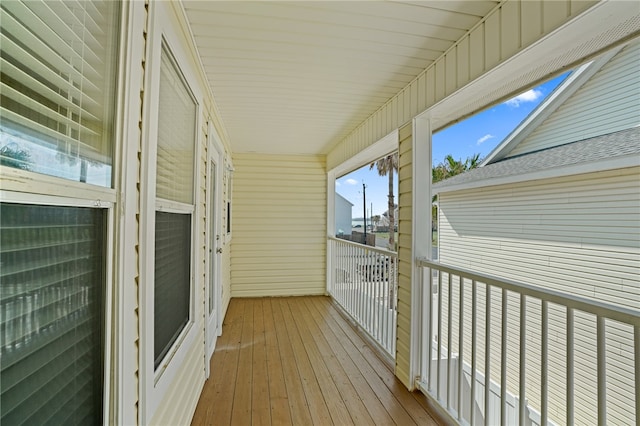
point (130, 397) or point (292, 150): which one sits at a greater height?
point (292, 150)

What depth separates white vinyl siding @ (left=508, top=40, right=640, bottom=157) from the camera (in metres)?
1.78

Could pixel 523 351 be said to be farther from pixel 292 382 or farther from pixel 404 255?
pixel 292 382

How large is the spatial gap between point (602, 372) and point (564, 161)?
2.05 m

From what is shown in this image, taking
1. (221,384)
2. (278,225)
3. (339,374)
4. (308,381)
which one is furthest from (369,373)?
(278,225)

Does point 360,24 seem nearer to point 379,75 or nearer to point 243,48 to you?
point 379,75

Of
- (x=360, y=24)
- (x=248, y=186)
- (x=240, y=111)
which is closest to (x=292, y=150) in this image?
(x=248, y=186)

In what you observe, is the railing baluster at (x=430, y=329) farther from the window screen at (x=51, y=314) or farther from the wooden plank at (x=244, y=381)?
the window screen at (x=51, y=314)

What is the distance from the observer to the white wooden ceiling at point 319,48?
1.64 metres

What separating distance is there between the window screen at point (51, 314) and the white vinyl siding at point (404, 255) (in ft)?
7.06

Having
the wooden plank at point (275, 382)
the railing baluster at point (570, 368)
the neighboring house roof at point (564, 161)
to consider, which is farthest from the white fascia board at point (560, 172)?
the wooden plank at point (275, 382)

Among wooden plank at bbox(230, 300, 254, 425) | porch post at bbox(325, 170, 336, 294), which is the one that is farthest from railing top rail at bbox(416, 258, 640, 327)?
porch post at bbox(325, 170, 336, 294)

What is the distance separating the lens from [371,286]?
355cm

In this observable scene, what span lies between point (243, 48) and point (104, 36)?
4.33 feet

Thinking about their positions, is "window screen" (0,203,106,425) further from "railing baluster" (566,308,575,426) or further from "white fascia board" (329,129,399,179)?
"white fascia board" (329,129,399,179)
